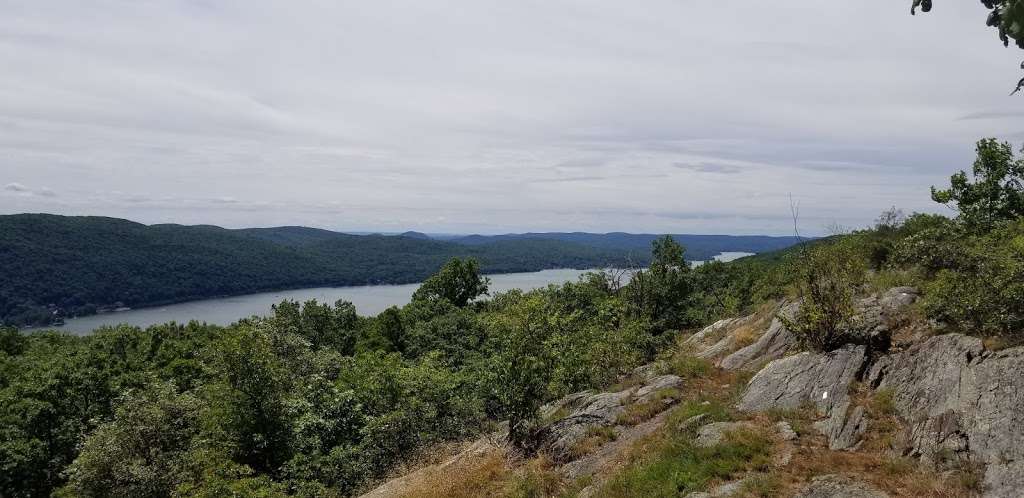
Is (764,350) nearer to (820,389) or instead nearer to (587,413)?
(820,389)

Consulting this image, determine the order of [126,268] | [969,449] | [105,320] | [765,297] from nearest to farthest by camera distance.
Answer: [969,449] → [765,297] → [105,320] → [126,268]

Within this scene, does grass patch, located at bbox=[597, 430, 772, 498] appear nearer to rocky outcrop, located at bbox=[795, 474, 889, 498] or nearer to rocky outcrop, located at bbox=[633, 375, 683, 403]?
rocky outcrop, located at bbox=[795, 474, 889, 498]

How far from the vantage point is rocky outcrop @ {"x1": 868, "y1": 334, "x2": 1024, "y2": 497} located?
277 inches

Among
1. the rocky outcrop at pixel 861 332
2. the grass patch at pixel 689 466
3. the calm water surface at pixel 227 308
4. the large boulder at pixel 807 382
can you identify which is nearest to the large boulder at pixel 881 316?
the rocky outcrop at pixel 861 332

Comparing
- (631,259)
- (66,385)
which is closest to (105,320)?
(66,385)

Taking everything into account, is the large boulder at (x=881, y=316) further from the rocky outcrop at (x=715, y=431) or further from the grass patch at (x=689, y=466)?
the grass patch at (x=689, y=466)

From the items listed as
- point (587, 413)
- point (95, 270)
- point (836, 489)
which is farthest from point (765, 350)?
point (95, 270)

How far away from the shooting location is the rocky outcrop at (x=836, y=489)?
23.9 ft

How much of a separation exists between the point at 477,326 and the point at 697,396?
33.1m

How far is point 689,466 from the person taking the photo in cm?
896

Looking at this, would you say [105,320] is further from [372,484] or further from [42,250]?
[372,484]

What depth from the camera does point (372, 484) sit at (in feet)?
50.6

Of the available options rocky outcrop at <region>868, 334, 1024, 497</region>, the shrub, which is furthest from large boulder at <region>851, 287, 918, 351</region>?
rocky outcrop at <region>868, 334, 1024, 497</region>

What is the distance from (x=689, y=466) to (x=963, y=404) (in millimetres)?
4299
